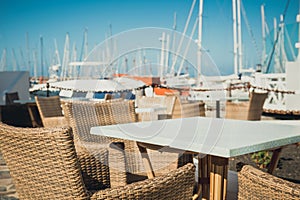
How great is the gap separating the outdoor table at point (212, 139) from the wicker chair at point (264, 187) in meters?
0.51

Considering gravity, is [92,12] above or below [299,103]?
above

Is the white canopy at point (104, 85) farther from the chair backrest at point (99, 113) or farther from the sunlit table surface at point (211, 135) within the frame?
the sunlit table surface at point (211, 135)

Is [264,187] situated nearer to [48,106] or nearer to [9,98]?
[48,106]

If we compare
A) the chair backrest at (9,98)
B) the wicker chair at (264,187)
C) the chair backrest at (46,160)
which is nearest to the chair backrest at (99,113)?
the chair backrest at (46,160)

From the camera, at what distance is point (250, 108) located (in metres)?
5.64

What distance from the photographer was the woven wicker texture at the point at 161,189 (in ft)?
4.75

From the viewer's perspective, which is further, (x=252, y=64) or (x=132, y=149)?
(x=252, y=64)

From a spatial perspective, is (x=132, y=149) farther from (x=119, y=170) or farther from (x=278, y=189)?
(x=278, y=189)

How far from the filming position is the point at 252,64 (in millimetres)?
21750

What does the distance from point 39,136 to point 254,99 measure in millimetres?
4544

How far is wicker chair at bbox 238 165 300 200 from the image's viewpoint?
3.70ft

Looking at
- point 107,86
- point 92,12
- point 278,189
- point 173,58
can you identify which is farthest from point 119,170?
point 92,12

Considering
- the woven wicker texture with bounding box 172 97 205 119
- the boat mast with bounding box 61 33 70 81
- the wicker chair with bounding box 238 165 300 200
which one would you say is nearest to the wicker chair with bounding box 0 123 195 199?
the wicker chair with bounding box 238 165 300 200

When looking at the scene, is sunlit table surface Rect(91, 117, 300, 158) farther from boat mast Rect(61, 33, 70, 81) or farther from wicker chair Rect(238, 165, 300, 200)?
boat mast Rect(61, 33, 70, 81)
